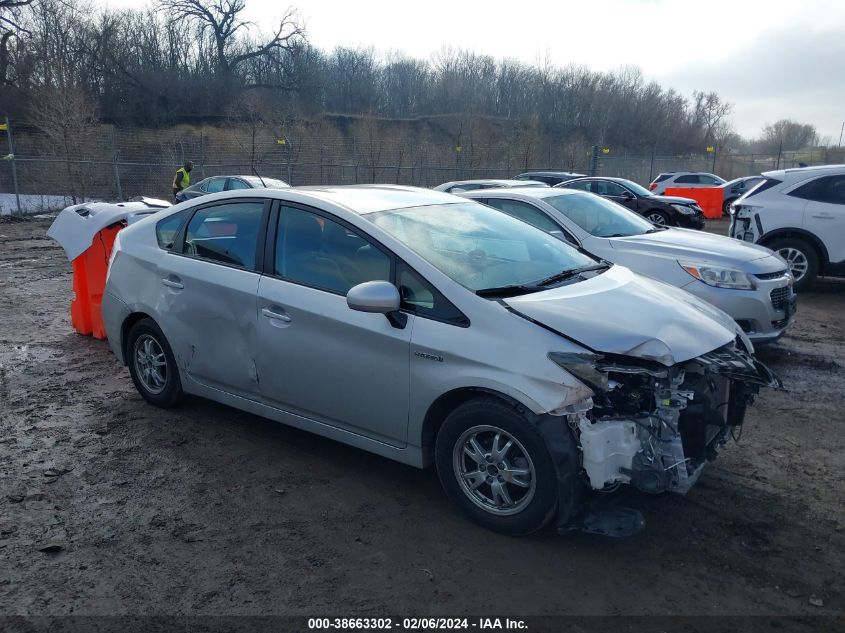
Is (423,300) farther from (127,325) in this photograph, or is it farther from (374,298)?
(127,325)

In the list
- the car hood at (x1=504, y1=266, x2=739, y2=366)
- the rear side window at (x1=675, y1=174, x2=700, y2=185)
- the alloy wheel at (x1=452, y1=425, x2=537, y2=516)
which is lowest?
the alloy wheel at (x1=452, y1=425, x2=537, y2=516)

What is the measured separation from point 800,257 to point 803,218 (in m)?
0.58

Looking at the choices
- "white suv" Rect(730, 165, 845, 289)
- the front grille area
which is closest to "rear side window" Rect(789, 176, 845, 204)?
"white suv" Rect(730, 165, 845, 289)

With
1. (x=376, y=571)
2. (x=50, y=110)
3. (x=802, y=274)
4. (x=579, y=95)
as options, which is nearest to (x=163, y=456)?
(x=376, y=571)

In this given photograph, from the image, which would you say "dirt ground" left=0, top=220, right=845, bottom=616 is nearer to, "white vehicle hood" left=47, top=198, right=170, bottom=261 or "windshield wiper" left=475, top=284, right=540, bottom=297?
"windshield wiper" left=475, top=284, right=540, bottom=297

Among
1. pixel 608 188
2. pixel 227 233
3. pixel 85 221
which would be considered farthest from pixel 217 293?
pixel 608 188

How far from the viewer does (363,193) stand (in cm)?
474

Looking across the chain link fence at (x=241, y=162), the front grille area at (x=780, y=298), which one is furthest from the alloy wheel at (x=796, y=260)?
the chain link fence at (x=241, y=162)

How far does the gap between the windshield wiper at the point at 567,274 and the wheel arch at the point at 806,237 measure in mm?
6690

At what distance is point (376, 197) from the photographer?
4.64m

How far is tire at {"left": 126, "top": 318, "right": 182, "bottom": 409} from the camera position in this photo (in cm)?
516

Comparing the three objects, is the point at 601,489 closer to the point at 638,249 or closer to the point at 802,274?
the point at 638,249

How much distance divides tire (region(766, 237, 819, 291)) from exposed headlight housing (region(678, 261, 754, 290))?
419 centimetres

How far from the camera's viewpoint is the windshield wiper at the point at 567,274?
411 cm
